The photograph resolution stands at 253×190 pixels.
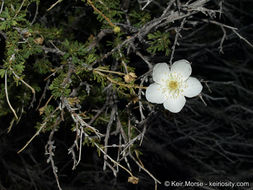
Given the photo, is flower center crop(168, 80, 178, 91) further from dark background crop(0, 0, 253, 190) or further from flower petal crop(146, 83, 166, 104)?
dark background crop(0, 0, 253, 190)

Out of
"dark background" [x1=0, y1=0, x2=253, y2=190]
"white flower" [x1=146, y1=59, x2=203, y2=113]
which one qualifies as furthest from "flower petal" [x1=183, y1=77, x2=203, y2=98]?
"dark background" [x1=0, y1=0, x2=253, y2=190]

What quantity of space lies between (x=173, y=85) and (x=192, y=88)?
101 millimetres

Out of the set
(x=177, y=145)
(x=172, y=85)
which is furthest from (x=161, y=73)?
(x=177, y=145)

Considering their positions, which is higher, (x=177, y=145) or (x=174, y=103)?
(x=174, y=103)

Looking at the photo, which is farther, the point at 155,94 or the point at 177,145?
the point at 177,145

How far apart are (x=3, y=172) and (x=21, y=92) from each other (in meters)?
0.89

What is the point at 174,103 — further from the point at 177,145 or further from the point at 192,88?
the point at 177,145

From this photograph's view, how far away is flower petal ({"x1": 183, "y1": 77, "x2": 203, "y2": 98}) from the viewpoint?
1.20 metres

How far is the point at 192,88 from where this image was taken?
4.05ft

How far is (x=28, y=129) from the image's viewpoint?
2.03m

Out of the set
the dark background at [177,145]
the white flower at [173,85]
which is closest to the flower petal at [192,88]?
the white flower at [173,85]

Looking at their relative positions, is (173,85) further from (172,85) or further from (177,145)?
(177,145)

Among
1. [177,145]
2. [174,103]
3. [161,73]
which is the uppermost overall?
[161,73]

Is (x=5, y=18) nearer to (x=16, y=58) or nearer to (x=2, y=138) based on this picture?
(x=16, y=58)
